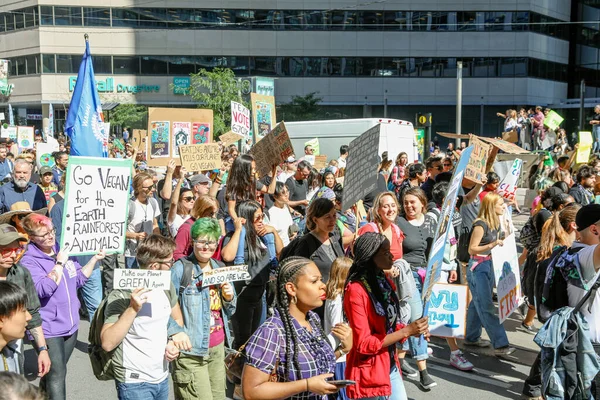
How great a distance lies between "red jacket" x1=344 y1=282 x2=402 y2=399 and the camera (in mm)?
4352

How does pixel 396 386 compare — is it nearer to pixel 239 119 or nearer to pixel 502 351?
pixel 502 351

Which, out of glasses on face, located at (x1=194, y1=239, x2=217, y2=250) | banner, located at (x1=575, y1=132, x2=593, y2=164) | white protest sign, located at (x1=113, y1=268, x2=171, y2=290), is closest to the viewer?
white protest sign, located at (x1=113, y1=268, x2=171, y2=290)

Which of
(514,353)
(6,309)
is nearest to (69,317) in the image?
(6,309)

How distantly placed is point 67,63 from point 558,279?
161ft

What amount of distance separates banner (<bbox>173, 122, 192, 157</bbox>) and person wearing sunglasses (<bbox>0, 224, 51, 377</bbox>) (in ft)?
19.2

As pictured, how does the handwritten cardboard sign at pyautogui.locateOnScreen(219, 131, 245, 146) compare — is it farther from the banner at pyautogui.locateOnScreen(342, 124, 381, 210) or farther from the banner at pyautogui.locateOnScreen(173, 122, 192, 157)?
the banner at pyautogui.locateOnScreen(342, 124, 381, 210)

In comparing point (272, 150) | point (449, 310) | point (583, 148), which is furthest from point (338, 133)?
point (449, 310)

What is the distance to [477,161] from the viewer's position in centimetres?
838

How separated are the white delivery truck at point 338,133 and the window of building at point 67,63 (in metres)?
33.4

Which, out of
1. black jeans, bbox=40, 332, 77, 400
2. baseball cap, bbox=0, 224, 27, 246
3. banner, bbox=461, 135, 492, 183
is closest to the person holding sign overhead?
black jeans, bbox=40, 332, 77, 400

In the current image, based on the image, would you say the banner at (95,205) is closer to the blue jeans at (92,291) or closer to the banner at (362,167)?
the banner at (362,167)

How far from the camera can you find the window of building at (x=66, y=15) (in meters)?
48.2

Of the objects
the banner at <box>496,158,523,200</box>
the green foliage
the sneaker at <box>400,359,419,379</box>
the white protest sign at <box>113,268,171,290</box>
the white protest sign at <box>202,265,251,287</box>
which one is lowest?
the sneaker at <box>400,359,419,379</box>

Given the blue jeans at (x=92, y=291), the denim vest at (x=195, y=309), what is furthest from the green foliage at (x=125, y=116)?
the denim vest at (x=195, y=309)
